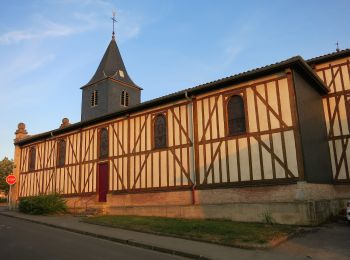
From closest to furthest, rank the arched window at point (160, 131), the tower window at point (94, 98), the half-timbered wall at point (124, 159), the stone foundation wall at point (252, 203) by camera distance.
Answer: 1. the stone foundation wall at point (252, 203)
2. the half-timbered wall at point (124, 159)
3. the arched window at point (160, 131)
4. the tower window at point (94, 98)

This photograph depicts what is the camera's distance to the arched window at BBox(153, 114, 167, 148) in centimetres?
1644

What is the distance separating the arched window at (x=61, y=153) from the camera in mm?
22062

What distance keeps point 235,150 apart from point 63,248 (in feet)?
24.8

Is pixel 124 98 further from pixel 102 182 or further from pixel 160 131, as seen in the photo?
pixel 160 131

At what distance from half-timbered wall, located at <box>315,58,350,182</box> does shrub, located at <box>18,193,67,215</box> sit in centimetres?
1413

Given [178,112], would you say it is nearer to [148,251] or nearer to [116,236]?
[116,236]

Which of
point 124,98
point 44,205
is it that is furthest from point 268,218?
point 124,98

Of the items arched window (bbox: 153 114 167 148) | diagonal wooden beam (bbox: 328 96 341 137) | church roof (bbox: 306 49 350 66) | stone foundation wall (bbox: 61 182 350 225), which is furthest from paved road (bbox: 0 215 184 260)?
church roof (bbox: 306 49 350 66)

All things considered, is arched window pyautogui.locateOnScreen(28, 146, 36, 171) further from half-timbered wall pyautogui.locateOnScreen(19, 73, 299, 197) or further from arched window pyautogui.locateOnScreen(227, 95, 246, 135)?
arched window pyautogui.locateOnScreen(227, 95, 246, 135)

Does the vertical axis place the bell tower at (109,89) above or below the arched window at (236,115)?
above

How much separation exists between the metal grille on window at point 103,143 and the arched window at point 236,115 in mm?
8232

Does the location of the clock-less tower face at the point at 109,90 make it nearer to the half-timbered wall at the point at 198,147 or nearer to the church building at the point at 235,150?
the half-timbered wall at the point at 198,147

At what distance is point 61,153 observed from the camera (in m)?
22.4

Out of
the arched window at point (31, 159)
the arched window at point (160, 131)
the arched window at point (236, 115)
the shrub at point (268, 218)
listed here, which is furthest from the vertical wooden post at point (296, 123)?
the arched window at point (31, 159)
